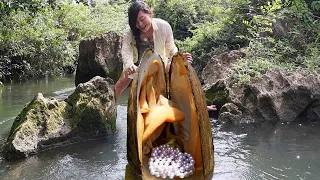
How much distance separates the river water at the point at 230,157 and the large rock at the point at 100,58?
13.0 ft

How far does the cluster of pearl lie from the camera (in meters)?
2.96

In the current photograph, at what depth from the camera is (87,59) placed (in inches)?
406

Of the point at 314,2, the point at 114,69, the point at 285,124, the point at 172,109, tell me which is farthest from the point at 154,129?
the point at 114,69

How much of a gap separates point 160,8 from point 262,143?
10694 millimetres

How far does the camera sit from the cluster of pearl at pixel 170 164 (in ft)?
9.72

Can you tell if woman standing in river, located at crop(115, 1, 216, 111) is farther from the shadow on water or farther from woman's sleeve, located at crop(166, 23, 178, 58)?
the shadow on water

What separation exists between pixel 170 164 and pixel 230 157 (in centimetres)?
190

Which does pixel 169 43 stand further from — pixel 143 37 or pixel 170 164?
pixel 170 164

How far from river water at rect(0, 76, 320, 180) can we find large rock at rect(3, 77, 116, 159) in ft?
0.48

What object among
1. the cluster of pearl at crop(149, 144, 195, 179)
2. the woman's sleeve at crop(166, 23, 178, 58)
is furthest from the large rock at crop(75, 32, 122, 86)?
the cluster of pearl at crop(149, 144, 195, 179)

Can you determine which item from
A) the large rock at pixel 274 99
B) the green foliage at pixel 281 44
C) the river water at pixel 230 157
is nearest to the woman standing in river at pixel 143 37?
the river water at pixel 230 157

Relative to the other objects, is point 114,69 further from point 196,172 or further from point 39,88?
point 196,172

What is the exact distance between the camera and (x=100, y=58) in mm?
10211

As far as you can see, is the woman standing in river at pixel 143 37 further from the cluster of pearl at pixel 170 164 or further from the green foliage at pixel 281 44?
the green foliage at pixel 281 44
